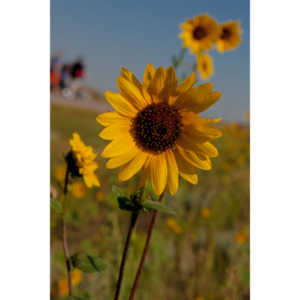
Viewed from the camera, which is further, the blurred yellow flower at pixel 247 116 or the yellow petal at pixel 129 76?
the blurred yellow flower at pixel 247 116

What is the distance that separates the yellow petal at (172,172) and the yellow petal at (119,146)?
0.07 meters

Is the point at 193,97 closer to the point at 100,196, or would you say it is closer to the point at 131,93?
the point at 131,93

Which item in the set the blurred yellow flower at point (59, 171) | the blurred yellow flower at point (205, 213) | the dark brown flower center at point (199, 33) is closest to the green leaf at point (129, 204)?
the blurred yellow flower at point (59, 171)

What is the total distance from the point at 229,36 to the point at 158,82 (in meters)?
0.57

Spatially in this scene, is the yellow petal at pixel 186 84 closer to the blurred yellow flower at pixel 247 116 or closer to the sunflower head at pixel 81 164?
the sunflower head at pixel 81 164

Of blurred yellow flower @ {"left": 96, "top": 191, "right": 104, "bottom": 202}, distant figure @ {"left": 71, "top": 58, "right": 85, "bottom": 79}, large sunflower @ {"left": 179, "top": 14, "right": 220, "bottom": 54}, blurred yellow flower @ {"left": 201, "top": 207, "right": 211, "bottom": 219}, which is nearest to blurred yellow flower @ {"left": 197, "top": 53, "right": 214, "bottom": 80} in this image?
large sunflower @ {"left": 179, "top": 14, "right": 220, "bottom": 54}

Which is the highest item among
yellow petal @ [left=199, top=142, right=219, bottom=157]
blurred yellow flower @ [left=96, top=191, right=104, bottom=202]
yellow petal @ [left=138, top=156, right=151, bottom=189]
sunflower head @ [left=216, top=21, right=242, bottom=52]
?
sunflower head @ [left=216, top=21, right=242, bottom=52]

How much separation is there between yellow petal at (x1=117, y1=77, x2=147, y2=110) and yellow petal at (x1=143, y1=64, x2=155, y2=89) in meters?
0.02

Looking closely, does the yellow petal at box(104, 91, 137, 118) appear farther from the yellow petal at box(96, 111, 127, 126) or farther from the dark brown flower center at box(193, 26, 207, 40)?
the dark brown flower center at box(193, 26, 207, 40)

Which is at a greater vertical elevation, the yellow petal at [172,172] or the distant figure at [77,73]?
the distant figure at [77,73]

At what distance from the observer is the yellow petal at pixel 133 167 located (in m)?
0.59

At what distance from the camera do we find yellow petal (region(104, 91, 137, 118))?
23.4 inches
